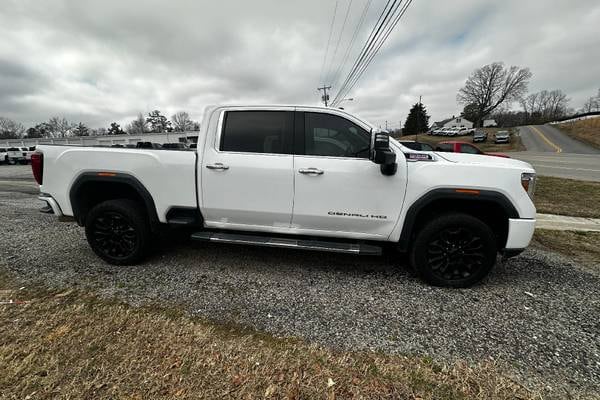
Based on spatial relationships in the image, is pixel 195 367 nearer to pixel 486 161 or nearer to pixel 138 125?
pixel 486 161

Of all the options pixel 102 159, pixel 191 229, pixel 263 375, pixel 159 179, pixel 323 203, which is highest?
pixel 102 159

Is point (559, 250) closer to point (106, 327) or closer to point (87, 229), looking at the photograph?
point (106, 327)

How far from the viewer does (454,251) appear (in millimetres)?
3166

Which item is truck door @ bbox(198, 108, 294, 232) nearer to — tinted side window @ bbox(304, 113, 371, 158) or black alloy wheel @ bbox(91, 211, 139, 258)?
tinted side window @ bbox(304, 113, 371, 158)

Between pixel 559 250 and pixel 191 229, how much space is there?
5304 millimetres

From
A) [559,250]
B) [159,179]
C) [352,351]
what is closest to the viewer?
[352,351]

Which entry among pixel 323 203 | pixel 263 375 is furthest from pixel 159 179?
pixel 263 375

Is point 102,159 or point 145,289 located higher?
point 102,159

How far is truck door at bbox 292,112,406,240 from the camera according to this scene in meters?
3.08

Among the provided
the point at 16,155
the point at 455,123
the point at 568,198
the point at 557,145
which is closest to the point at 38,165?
the point at 568,198

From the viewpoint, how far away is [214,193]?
11.0 feet

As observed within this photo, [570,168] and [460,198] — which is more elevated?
[570,168]

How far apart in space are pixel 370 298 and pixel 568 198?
28.2ft

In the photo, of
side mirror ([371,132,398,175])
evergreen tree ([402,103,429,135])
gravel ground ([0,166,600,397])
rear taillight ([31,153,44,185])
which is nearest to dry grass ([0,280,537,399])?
gravel ground ([0,166,600,397])
